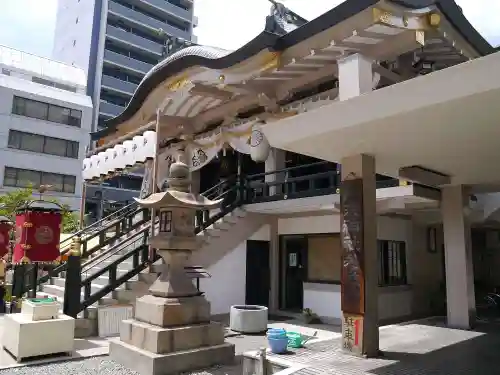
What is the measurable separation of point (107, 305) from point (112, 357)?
235 cm

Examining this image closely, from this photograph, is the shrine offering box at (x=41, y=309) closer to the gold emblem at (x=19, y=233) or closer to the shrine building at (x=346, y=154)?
the gold emblem at (x=19, y=233)

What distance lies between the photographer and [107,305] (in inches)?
398

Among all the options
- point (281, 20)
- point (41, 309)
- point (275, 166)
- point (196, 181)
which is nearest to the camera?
point (41, 309)

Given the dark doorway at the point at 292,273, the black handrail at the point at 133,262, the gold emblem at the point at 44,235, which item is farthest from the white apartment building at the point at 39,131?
the dark doorway at the point at 292,273

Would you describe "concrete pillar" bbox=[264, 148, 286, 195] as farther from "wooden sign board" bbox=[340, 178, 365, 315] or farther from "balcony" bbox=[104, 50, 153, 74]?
"balcony" bbox=[104, 50, 153, 74]

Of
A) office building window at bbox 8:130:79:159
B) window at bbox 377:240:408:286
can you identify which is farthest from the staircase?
office building window at bbox 8:130:79:159

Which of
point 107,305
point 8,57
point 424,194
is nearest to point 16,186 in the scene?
point 8,57

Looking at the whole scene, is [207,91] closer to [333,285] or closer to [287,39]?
[287,39]

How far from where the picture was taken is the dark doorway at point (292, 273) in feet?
44.2

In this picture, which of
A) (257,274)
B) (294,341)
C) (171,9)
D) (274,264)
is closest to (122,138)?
(257,274)

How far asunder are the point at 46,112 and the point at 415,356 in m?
36.2

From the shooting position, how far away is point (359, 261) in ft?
21.1

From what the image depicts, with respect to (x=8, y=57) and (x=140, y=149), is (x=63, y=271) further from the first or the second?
(x=8, y=57)

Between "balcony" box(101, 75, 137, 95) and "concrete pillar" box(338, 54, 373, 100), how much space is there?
4215 centimetres
